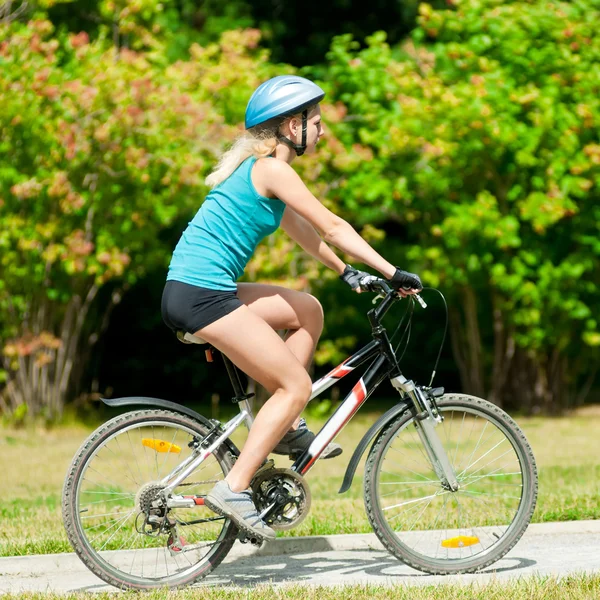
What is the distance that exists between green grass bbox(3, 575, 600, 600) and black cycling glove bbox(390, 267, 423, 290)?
114cm

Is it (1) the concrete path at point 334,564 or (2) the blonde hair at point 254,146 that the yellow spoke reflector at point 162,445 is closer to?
(1) the concrete path at point 334,564

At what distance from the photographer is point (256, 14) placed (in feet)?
61.2

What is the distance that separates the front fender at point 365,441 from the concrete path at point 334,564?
40 cm

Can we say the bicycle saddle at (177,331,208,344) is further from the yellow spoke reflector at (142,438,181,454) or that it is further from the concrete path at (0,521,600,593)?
the concrete path at (0,521,600,593)

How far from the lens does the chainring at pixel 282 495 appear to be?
4445 mm

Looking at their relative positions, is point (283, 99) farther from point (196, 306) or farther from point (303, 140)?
point (196, 306)

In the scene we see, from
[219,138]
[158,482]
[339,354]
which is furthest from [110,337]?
[158,482]

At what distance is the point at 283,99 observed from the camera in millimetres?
4332

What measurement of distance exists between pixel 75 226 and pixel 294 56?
8.06m

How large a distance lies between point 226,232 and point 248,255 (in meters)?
0.15

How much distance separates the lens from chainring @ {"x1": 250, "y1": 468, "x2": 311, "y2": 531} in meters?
4.45

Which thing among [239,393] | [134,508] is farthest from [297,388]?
[134,508]

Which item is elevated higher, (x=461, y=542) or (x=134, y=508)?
(x=134, y=508)

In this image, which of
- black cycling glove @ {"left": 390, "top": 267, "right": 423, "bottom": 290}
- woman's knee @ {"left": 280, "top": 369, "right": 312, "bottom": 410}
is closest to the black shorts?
woman's knee @ {"left": 280, "top": 369, "right": 312, "bottom": 410}
